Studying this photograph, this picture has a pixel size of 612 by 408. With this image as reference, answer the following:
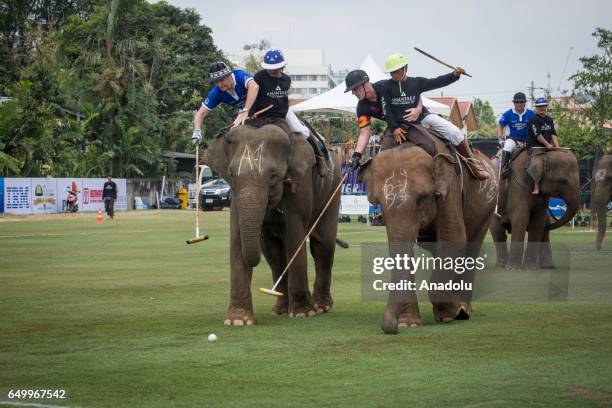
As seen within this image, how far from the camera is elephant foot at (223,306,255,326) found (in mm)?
12398

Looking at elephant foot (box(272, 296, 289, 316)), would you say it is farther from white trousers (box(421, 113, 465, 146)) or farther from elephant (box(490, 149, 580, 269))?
elephant (box(490, 149, 580, 269))

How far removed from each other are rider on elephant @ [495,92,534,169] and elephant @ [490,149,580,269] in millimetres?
386

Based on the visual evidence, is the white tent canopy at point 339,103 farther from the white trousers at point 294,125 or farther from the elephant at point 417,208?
the elephant at point 417,208

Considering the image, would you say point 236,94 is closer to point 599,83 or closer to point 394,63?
point 394,63

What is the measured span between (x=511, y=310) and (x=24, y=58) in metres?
71.5

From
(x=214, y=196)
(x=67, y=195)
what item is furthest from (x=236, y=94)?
(x=214, y=196)

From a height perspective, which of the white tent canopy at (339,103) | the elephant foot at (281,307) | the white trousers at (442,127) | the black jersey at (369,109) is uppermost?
the white tent canopy at (339,103)

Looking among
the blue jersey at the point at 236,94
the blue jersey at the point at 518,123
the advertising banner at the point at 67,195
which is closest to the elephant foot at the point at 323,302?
the blue jersey at the point at 236,94

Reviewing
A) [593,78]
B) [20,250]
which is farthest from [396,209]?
[593,78]

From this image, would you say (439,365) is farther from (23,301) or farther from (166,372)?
(23,301)

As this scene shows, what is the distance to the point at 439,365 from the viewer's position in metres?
9.05

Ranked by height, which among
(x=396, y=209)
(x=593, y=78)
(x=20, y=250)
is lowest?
(x=20, y=250)

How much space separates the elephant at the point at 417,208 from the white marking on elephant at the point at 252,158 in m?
1.26

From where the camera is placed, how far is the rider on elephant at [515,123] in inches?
851
